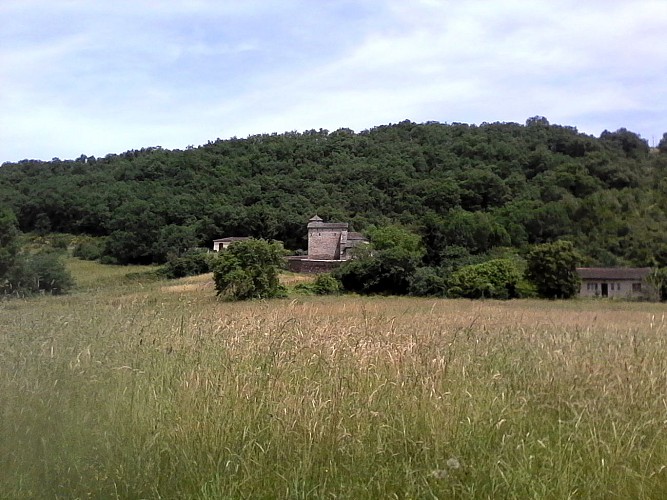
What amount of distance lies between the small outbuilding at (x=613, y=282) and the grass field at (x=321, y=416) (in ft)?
153

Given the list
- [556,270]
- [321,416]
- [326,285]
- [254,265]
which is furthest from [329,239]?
[321,416]

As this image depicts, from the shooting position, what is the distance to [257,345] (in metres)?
5.14

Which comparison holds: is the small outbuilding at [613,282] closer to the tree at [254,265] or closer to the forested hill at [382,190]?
the forested hill at [382,190]

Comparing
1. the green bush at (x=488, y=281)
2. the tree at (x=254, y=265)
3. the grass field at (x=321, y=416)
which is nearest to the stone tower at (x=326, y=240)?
the green bush at (x=488, y=281)

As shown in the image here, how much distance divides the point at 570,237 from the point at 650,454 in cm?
5901

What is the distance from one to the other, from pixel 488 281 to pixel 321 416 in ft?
143

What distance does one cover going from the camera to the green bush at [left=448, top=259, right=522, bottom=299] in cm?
4531

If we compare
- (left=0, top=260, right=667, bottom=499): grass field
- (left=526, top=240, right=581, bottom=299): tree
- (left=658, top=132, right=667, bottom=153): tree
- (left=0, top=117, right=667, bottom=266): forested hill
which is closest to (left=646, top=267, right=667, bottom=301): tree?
(left=526, top=240, right=581, bottom=299): tree

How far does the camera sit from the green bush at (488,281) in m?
45.3

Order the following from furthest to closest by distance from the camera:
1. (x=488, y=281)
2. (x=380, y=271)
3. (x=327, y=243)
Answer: (x=327, y=243), (x=380, y=271), (x=488, y=281)

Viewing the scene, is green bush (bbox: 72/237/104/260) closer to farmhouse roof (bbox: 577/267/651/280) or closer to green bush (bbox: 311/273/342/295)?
green bush (bbox: 311/273/342/295)

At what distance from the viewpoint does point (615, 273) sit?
49.7 m

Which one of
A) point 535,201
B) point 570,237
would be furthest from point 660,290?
point 535,201

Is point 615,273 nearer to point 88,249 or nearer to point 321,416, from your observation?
point 88,249
